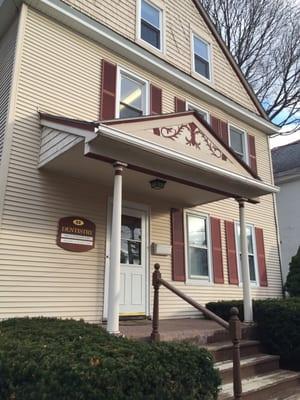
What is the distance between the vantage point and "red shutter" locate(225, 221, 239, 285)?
9562 millimetres

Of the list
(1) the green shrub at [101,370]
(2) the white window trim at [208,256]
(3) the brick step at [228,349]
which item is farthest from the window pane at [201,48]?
(1) the green shrub at [101,370]

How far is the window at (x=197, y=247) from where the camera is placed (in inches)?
346

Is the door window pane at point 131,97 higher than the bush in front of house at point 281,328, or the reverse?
the door window pane at point 131,97

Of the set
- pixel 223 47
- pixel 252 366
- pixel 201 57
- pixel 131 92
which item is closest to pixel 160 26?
pixel 201 57

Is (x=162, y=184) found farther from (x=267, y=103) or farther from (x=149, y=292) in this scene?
(x=267, y=103)

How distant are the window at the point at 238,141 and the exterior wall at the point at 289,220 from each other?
163 inches

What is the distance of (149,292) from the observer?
25.0ft

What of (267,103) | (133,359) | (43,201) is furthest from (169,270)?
(267,103)

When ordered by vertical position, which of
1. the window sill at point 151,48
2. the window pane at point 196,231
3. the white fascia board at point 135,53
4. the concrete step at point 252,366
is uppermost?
the window sill at point 151,48

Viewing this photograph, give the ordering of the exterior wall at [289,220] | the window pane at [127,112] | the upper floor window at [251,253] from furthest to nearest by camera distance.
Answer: the exterior wall at [289,220] < the upper floor window at [251,253] < the window pane at [127,112]

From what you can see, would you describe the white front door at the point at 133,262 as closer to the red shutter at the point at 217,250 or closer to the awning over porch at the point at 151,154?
the awning over porch at the point at 151,154

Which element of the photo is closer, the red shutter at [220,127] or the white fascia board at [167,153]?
the white fascia board at [167,153]

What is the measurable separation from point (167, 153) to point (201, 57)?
6025mm

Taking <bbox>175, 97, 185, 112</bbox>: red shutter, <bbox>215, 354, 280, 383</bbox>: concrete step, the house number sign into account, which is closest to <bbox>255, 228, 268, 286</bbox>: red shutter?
<bbox>175, 97, 185, 112</bbox>: red shutter
